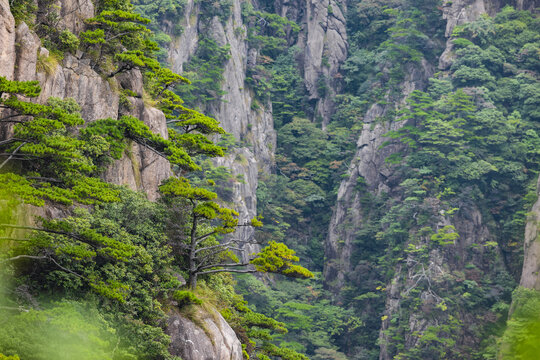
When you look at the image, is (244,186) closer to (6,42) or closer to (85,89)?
(85,89)

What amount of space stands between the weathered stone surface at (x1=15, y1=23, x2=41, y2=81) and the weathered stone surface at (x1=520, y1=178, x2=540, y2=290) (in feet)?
79.8

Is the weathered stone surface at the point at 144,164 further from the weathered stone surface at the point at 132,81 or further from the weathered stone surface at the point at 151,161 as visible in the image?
the weathered stone surface at the point at 132,81

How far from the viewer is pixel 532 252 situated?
3114 centimetres

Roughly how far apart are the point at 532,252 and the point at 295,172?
62.3 feet

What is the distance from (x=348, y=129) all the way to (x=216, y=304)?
3066cm

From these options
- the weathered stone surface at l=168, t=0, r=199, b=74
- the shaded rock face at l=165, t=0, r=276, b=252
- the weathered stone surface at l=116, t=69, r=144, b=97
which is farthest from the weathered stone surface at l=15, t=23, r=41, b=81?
the weathered stone surface at l=168, t=0, r=199, b=74

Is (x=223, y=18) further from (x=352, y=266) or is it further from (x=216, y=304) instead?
(x=216, y=304)

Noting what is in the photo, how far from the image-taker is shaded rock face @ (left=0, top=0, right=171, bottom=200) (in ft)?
47.7

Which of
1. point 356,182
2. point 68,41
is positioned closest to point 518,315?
point 356,182

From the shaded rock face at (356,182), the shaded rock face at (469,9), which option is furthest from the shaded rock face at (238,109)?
the shaded rock face at (469,9)

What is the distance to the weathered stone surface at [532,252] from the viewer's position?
99.9 ft

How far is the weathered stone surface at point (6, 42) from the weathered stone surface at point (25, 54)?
1.15 ft

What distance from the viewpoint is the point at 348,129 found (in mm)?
46156

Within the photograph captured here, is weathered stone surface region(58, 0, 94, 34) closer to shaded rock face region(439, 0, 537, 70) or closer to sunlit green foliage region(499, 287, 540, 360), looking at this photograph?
sunlit green foliage region(499, 287, 540, 360)
